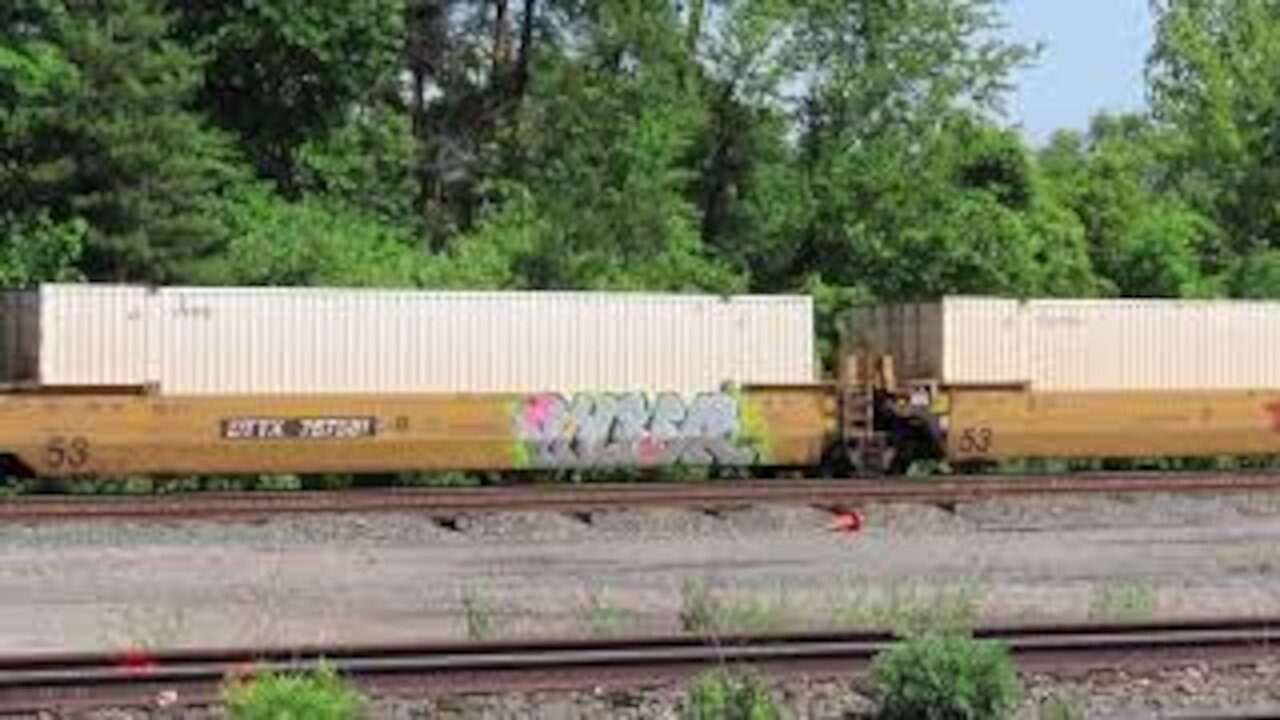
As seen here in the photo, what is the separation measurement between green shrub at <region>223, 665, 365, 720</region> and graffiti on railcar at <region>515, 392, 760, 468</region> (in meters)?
20.8

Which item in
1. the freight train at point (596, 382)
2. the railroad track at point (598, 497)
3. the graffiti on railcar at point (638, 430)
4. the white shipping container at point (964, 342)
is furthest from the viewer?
the white shipping container at point (964, 342)

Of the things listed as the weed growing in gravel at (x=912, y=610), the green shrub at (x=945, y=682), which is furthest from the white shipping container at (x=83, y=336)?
the green shrub at (x=945, y=682)

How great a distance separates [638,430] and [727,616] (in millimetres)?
16921

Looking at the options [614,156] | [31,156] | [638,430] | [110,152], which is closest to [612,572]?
[638,430]

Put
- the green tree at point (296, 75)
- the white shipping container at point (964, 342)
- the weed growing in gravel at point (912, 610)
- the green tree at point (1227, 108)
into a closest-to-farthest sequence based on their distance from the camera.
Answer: the weed growing in gravel at point (912, 610)
the white shipping container at point (964, 342)
the green tree at point (296, 75)
the green tree at point (1227, 108)

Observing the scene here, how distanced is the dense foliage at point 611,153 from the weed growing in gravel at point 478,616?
2325cm

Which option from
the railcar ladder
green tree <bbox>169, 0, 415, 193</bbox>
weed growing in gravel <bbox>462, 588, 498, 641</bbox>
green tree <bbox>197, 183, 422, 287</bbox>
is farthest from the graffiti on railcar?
green tree <bbox>169, 0, 415, 193</bbox>

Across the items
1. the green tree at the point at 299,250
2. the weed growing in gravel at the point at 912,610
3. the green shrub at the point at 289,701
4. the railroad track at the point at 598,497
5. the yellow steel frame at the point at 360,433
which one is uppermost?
the green tree at the point at 299,250

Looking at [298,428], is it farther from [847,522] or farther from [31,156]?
[31,156]

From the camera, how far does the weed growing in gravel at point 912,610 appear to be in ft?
51.6

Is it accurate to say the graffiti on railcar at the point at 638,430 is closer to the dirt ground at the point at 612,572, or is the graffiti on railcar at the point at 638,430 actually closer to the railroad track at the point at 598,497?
the railroad track at the point at 598,497

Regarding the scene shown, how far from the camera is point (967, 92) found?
53.2m

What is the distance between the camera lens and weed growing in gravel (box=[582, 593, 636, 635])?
16.3 meters

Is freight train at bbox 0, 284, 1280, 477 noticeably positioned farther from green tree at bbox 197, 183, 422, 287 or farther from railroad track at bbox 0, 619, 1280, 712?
railroad track at bbox 0, 619, 1280, 712
